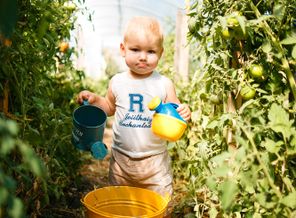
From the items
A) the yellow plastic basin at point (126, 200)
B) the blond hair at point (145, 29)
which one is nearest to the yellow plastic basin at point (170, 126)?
the yellow plastic basin at point (126, 200)

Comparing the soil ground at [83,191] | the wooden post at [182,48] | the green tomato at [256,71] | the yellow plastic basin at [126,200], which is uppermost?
the green tomato at [256,71]

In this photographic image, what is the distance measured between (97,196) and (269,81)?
0.81 metres

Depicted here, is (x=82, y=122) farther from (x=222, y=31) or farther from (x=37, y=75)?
(x=222, y=31)

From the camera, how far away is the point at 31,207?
1891 mm

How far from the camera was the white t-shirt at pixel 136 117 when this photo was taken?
75.5 inches

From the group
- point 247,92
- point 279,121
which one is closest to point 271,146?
point 279,121

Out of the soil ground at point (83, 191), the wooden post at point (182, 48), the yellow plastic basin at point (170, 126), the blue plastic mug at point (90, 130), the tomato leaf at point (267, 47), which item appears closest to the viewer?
the tomato leaf at point (267, 47)

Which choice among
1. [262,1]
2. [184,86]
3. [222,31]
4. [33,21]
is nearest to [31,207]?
[33,21]

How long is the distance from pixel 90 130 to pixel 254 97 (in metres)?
0.67

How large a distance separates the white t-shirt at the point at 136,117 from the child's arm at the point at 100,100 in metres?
0.08

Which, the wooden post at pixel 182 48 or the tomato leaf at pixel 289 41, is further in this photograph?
the wooden post at pixel 182 48

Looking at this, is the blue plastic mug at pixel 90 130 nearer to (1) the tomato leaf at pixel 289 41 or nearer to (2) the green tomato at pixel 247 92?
(2) the green tomato at pixel 247 92

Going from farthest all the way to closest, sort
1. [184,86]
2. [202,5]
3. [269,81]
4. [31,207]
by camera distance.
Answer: [184,86] < [31,207] < [202,5] < [269,81]

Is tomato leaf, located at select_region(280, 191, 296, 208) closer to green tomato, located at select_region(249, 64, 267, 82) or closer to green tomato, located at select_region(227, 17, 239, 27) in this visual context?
green tomato, located at select_region(249, 64, 267, 82)
